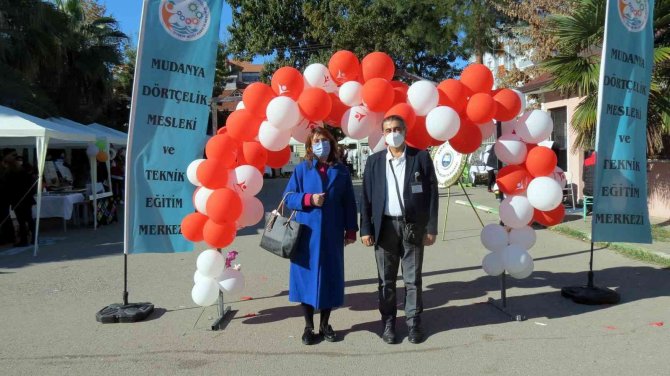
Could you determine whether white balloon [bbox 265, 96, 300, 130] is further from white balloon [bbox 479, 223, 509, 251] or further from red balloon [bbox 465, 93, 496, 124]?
white balloon [bbox 479, 223, 509, 251]

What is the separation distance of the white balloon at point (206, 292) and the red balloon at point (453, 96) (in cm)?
282

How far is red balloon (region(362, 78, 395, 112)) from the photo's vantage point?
527cm

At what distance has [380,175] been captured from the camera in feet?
16.1

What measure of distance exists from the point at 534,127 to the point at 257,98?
2.69 metres

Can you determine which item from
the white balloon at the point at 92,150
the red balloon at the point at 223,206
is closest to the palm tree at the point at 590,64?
the red balloon at the point at 223,206

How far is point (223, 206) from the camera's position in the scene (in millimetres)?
5105

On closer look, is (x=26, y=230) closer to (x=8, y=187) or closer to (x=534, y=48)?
(x=8, y=187)

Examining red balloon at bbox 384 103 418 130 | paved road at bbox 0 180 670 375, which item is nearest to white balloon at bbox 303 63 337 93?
red balloon at bbox 384 103 418 130

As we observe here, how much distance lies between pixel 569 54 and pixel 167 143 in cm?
779

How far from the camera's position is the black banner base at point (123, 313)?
556 centimetres

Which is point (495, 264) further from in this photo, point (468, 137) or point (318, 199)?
point (318, 199)

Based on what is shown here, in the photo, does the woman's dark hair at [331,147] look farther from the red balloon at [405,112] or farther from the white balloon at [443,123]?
the white balloon at [443,123]

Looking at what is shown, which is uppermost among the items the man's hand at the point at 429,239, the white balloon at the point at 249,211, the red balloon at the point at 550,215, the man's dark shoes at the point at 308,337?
the red balloon at the point at 550,215

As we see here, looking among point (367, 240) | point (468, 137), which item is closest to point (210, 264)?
point (367, 240)
